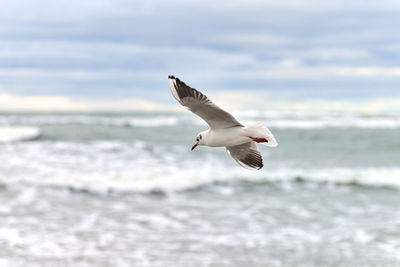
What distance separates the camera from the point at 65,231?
8188mm

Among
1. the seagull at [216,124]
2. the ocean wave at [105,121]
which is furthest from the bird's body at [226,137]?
the ocean wave at [105,121]

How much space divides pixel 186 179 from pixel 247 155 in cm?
842

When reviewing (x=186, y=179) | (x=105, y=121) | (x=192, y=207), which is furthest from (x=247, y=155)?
(x=105, y=121)

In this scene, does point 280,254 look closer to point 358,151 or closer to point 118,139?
point 358,151

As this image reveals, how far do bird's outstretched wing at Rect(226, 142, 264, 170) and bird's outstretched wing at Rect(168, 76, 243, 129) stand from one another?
53 cm

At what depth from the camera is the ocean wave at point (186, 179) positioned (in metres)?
11.4

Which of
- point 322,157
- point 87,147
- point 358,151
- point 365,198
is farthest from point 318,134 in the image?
point 365,198

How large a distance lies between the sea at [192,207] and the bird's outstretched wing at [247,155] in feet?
12.0

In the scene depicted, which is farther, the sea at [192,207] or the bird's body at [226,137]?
the sea at [192,207]

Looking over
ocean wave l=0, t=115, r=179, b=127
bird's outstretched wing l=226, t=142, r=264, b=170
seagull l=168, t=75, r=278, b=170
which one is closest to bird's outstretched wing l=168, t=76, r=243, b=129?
seagull l=168, t=75, r=278, b=170

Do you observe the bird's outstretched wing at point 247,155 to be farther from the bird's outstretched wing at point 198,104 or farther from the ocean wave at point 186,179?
the ocean wave at point 186,179

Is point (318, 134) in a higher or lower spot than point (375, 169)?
higher

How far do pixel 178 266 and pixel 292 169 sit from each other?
761cm

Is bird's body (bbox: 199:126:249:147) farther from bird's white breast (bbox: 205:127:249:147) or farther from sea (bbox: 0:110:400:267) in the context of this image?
sea (bbox: 0:110:400:267)
